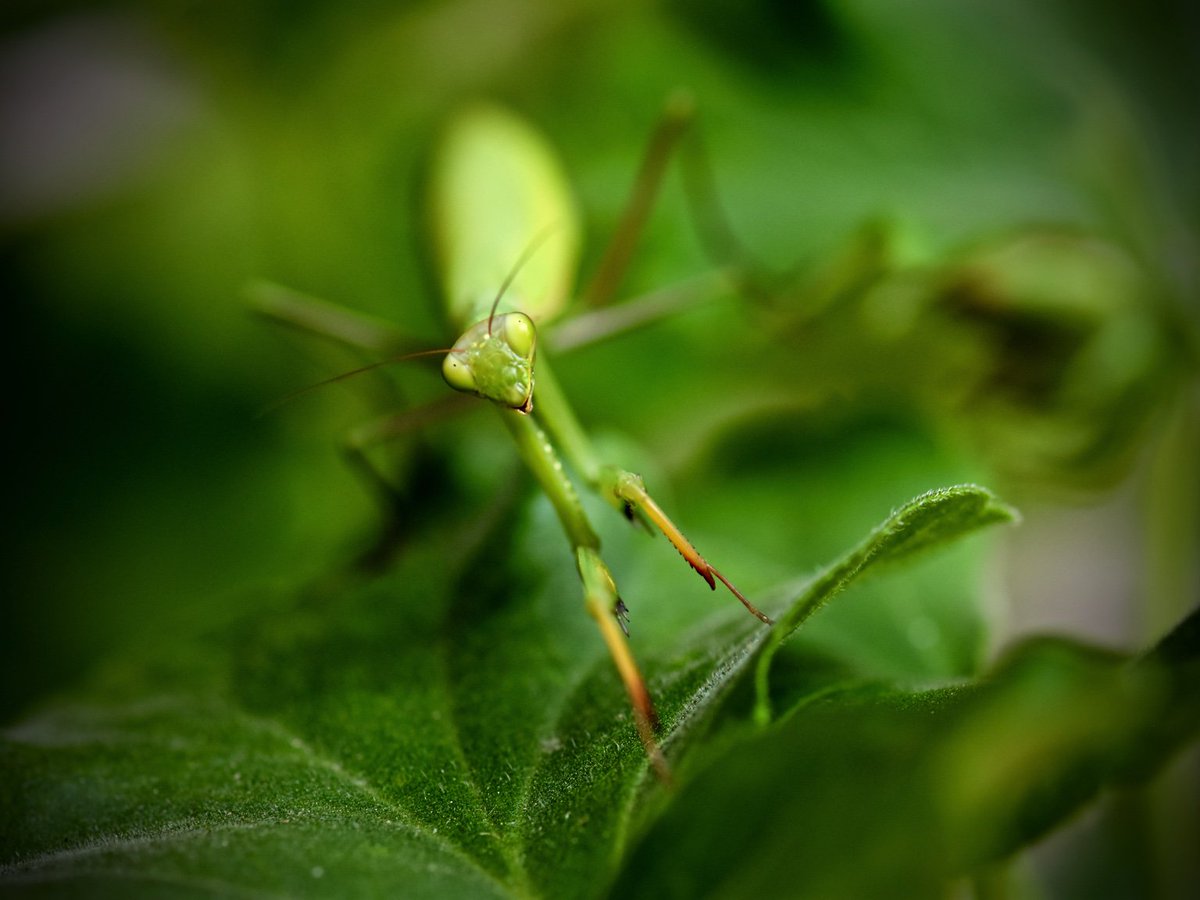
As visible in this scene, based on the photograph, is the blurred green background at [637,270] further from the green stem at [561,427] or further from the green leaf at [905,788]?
the green leaf at [905,788]

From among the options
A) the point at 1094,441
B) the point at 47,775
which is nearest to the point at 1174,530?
the point at 1094,441

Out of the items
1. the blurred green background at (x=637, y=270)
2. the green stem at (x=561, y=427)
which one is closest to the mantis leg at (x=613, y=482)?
the green stem at (x=561, y=427)

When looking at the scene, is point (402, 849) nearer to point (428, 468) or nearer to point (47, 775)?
A: point (47, 775)

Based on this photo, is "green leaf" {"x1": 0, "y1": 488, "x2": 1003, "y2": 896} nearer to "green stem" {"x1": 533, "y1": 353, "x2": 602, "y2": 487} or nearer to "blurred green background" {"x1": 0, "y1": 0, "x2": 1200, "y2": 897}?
"green stem" {"x1": 533, "y1": 353, "x2": 602, "y2": 487}

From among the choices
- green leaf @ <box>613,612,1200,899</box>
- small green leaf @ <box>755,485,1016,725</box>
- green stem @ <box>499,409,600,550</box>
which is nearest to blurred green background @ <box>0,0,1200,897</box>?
Result: green stem @ <box>499,409,600,550</box>

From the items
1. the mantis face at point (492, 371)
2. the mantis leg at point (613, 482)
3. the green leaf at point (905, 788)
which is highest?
the mantis face at point (492, 371)

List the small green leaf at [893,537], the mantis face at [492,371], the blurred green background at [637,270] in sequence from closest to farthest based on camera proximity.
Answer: the small green leaf at [893,537] < the mantis face at [492,371] < the blurred green background at [637,270]

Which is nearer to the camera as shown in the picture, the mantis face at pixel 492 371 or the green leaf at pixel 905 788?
the green leaf at pixel 905 788
